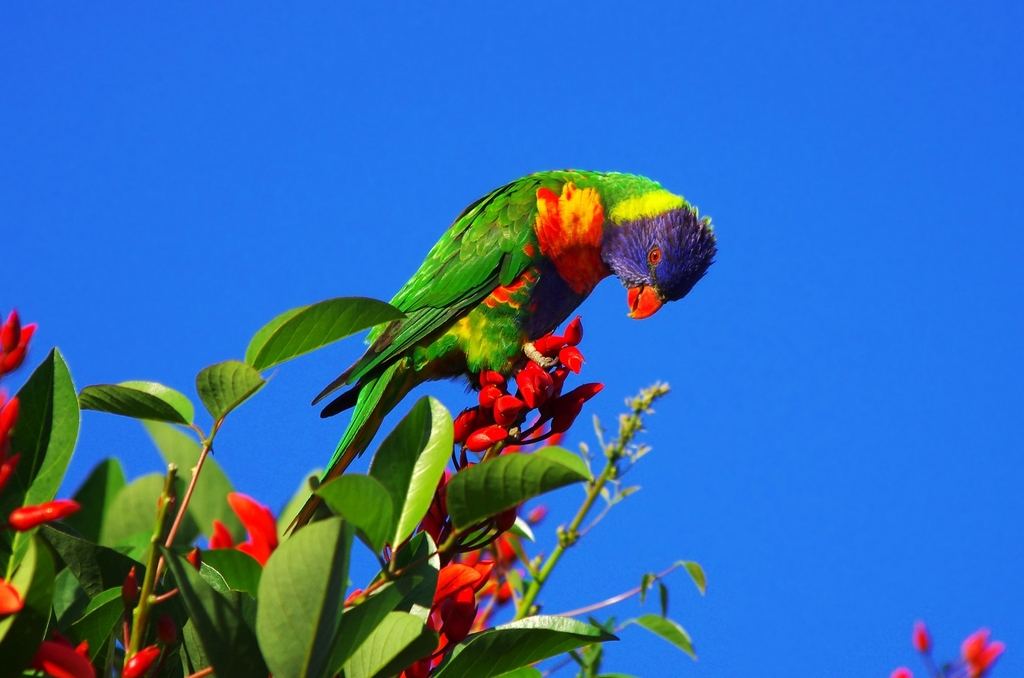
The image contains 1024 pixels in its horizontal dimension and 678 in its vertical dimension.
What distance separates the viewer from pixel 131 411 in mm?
1421

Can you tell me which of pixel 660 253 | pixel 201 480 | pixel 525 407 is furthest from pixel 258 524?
pixel 660 253

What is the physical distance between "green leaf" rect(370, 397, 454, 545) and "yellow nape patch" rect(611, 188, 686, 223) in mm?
2170

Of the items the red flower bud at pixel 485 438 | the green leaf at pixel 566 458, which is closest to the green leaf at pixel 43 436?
the green leaf at pixel 566 458

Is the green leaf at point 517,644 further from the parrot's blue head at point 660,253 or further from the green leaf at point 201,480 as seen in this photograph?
the parrot's blue head at point 660,253

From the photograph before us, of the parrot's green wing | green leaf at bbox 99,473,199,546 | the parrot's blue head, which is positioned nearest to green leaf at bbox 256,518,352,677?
green leaf at bbox 99,473,199,546

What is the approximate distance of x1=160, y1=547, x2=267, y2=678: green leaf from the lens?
1113mm

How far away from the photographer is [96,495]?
223 cm

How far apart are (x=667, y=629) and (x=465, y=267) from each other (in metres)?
1.73

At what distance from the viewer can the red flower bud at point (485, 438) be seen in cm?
186

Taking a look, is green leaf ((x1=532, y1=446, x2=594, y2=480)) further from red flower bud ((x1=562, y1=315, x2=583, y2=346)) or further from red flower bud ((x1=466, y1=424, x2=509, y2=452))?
red flower bud ((x1=562, y1=315, x2=583, y2=346))

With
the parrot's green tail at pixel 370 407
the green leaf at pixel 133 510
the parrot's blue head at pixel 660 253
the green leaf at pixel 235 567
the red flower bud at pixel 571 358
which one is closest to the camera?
the green leaf at pixel 235 567

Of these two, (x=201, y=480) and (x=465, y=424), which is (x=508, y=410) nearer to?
(x=465, y=424)

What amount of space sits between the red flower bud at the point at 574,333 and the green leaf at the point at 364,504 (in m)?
0.91

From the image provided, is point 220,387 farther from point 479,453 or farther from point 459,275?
point 459,275
